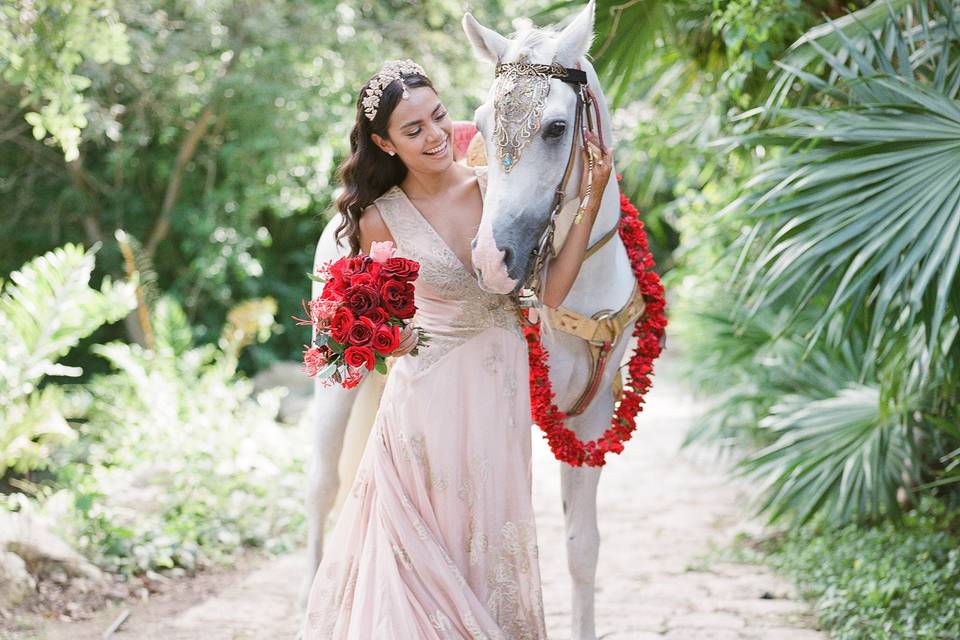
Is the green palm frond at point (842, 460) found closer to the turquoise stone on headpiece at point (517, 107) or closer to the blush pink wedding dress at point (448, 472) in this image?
the blush pink wedding dress at point (448, 472)

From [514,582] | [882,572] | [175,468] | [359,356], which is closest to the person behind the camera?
[359,356]

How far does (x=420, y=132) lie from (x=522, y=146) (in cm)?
31

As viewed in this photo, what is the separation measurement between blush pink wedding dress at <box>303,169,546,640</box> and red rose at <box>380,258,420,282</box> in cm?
22

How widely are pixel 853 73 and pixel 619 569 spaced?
2.53 m

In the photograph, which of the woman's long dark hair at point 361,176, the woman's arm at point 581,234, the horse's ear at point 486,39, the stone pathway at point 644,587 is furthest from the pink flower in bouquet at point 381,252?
the stone pathway at point 644,587

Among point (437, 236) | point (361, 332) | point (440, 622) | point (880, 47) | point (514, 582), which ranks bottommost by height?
point (440, 622)

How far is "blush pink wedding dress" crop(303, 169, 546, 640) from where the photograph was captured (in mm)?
2553

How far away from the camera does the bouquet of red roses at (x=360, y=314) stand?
226 centimetres

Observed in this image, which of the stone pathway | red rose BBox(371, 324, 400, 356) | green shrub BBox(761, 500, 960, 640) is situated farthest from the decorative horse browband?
green shrub BBox(761, 500, 960, 640)

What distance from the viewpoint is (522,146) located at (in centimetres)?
238

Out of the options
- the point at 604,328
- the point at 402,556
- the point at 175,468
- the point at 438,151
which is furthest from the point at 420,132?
the point at 175,468

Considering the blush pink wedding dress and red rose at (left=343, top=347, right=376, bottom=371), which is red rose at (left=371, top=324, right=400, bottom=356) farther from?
the blush pink wedding dress

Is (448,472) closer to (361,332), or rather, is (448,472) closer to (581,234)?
(361,332)

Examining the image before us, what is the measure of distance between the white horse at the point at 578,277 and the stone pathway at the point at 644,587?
30.2 inches
